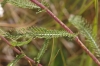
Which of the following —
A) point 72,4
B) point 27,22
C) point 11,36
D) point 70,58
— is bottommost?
point 11,36

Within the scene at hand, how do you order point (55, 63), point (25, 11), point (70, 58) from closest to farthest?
1. point (55, 63)
2. point (70, 58)
3. point (25, 11)

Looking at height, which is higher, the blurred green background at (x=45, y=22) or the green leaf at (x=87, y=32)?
the blurred green background at (x=45, y=22)

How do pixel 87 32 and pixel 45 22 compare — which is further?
pixel 45 22

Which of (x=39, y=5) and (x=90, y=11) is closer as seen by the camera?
(x=39, y=5)

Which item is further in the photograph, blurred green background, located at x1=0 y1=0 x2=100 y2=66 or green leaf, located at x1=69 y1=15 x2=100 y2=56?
blurred green background, located at x1=0 y1=0 x2=100 y2=66

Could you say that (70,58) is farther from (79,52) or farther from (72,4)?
(72,4)

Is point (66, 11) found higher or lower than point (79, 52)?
higher

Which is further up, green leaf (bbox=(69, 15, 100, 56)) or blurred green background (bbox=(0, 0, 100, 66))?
blurred green background (bbox=(0, 0, 100, 66))

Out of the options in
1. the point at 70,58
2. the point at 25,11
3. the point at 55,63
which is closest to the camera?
the point at 55,63

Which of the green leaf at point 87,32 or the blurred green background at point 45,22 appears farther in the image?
the blurred green background at point 45,22

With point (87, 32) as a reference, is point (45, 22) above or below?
above

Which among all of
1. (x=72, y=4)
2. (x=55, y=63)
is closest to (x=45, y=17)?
(x=72, y=4)
